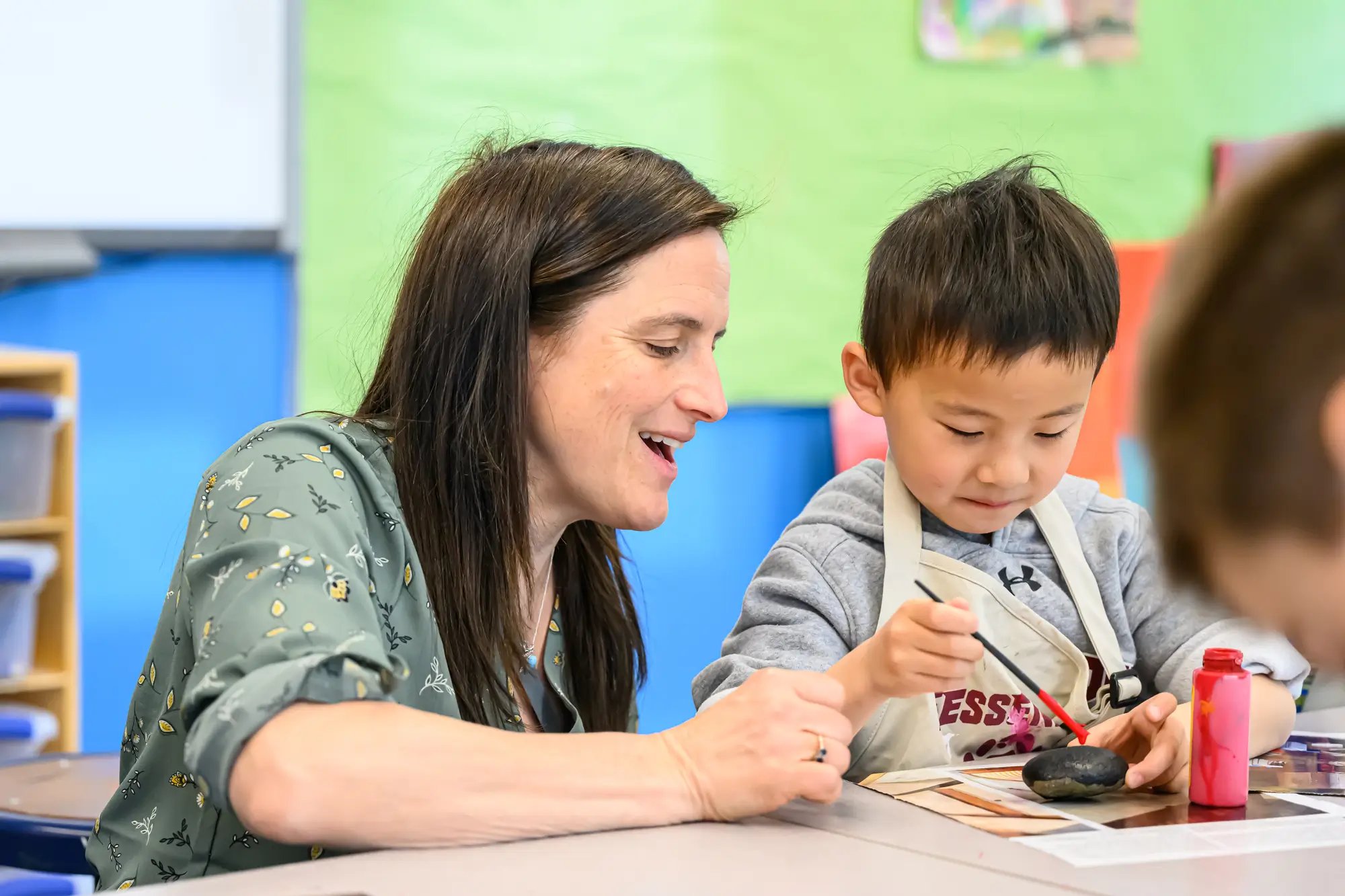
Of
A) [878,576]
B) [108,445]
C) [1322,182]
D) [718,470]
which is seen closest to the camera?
[1322,182]

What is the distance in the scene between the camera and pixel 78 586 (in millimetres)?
2654

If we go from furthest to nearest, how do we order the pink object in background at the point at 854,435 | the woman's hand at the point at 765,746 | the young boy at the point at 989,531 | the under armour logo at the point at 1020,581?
1. the pink object in background at the point at 854,435
2. the under armour logo at the point at 1020,581
3. the young boy at the point at 989,531
4. the woman's hand at the point at 765,746

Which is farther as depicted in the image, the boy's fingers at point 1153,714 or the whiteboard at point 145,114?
the whiteboard at point 145,114

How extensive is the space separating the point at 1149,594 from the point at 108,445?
2126mm

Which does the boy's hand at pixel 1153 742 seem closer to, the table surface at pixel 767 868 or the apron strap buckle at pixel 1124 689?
the apron strap buckle at pixel 1124 689

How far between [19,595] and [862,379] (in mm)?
1719

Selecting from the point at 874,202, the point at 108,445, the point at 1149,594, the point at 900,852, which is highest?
the point at 874,202

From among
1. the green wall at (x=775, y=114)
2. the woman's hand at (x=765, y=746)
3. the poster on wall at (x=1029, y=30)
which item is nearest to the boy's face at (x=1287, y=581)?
the woman's hand at (x=765, y=746)

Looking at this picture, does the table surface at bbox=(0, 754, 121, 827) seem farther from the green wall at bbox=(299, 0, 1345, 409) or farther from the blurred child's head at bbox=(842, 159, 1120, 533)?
the green wall at bbox=(299, 0, 1345, 409)

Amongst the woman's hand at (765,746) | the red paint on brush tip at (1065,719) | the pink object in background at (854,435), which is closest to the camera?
the woman's hand at (765,746)

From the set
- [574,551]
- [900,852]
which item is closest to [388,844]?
[900,852]

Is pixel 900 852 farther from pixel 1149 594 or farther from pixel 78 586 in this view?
pixel 78 586

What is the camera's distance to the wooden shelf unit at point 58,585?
2.44 meters

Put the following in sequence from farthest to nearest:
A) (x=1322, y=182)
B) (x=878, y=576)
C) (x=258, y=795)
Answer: (x=878, y=576) < (x=258, y=795) < (x=1322, y=182)
